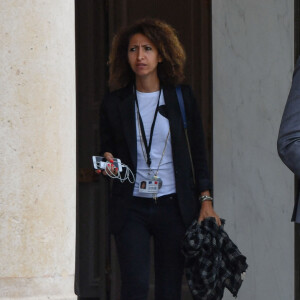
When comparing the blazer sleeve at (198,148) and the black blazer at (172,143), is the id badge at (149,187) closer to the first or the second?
the black blazer at (172,143)

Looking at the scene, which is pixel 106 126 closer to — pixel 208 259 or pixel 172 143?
pixel 172 143

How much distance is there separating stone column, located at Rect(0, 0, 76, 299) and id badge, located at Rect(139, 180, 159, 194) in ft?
2.83

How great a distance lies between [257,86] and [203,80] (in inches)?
26.0

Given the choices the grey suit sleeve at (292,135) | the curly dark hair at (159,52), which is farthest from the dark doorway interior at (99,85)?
the grey suit sleeve at (292,135)

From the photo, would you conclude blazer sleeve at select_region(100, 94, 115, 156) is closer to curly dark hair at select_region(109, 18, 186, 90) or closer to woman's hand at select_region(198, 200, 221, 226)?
curly dark hair at select_region(109, 18, 186, 90)

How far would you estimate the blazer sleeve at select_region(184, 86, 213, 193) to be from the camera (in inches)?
250

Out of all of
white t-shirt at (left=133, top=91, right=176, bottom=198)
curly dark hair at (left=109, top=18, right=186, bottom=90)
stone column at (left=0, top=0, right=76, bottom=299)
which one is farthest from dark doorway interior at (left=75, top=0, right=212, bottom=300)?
stone column at (left=0, top=0, right=76, bottom=299)

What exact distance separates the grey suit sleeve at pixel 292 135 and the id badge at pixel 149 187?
Result: 129 centimetres

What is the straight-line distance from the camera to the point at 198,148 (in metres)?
6.36

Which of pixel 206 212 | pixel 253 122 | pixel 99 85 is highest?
pixel 99 85

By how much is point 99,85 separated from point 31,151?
3.00 metres

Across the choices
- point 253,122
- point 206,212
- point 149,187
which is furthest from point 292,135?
point 253,122

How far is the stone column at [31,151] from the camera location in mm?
5188

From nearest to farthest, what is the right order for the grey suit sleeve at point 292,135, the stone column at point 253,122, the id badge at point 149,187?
1. the grey suit sleeve at point 292,135
2. the id badge at point 149,187
3. the stone column at point 253,122
